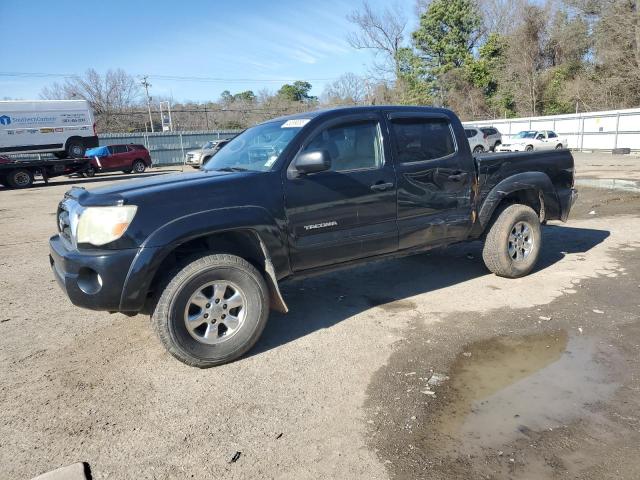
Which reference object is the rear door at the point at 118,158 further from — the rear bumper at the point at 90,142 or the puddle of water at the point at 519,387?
the puddle of water at the point at 519,387

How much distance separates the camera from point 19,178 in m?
21.0

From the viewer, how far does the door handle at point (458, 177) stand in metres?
4.74

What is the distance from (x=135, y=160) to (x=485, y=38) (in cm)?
3824

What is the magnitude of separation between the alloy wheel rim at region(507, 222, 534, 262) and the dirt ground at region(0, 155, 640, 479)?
0.98 ft

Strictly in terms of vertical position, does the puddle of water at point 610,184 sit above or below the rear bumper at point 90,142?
below

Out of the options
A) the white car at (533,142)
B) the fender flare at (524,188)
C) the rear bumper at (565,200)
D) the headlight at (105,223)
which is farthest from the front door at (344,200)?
the white car at (533,142)

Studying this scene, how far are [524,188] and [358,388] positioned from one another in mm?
3365

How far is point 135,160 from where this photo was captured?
90.5 feet

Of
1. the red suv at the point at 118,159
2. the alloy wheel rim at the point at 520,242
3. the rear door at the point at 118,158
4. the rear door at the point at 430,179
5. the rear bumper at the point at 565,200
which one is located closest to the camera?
the rear door at the point at 430,179

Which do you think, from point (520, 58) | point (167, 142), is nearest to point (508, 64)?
point (520, 58)

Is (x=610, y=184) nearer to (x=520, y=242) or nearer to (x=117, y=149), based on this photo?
(x=520, y=242)

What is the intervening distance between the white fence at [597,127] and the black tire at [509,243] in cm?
2606

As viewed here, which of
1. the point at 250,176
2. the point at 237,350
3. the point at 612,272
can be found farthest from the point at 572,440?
the point at 612,272

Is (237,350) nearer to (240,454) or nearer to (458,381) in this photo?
(240,454)
